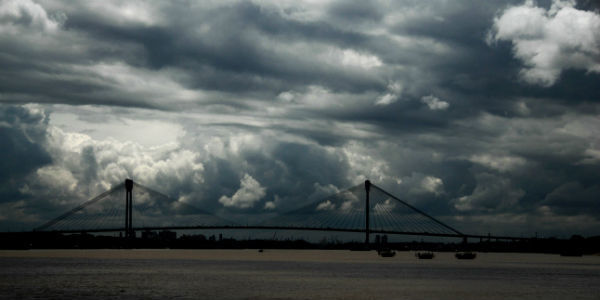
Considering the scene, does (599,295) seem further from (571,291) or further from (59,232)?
(59,232)

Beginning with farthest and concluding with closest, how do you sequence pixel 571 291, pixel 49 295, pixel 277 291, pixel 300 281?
pixel 300 281
pixel 571 291
pixel 277 291
pixel 49 295

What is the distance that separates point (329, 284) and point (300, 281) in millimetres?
5377

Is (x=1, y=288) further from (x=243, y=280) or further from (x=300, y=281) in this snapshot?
(x=300, y=281)

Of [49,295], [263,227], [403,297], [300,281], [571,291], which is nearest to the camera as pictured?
[49,295]

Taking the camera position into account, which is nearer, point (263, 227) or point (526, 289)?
point (526, 289)

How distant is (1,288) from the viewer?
5566cm

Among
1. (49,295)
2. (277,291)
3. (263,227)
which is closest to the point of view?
(49,295)

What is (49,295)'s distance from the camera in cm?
5003

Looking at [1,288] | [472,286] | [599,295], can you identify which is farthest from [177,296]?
[599,295]

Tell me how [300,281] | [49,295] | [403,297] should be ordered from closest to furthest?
[49,295], [403,297], [300,281]

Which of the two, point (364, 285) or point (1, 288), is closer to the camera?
point (1, 288)

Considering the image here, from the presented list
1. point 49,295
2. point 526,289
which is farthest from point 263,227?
point 49,295

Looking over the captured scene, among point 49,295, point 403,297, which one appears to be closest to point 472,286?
point 403,297

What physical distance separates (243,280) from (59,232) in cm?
9761
